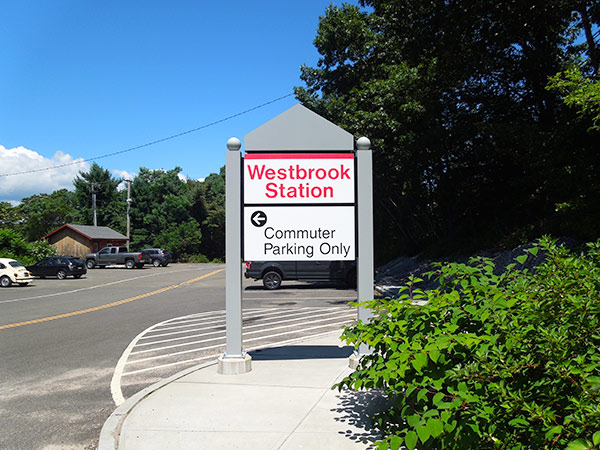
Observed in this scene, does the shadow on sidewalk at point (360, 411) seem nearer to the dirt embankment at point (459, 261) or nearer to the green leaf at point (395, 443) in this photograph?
the green leaf at point (395, 443)

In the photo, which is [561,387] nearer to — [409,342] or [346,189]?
[409,342]

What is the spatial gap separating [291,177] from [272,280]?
13.7 m

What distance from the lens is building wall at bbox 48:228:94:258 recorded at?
5166 cm

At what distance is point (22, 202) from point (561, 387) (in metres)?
101

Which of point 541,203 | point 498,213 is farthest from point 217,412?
point 498,213

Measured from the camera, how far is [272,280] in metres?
20.0

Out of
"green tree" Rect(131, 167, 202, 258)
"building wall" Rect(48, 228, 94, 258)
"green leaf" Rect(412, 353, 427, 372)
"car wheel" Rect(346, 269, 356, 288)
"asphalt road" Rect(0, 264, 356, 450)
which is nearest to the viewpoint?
"green leaf" Rect(412, 353, 427, 372)

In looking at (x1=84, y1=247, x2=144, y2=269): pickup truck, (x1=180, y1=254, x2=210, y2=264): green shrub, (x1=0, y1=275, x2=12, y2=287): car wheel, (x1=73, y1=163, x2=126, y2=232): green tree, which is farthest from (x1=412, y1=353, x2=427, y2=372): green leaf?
(x1=73, y1=163, x2=126, y2=232): green tree

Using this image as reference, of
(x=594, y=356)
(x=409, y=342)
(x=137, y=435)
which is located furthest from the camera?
(x=137, y=435)

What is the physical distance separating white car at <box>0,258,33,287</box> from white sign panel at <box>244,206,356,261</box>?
2249 cm

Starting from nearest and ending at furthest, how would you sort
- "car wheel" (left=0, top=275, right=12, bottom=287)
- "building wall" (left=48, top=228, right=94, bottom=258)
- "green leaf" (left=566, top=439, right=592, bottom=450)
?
"green leaf" (left=566, top=439, right=592, bottom=450) → "car wheel" (left=0, top=275, right=12, bottom=287) → "building wall" (left=48, top=228, right=94, bottom=258)

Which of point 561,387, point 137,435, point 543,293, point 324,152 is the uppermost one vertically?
point 324,152

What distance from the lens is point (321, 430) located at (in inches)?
171

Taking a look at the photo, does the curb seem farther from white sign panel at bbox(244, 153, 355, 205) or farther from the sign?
white sign panel at bbox(244, 153, 355, 205)
